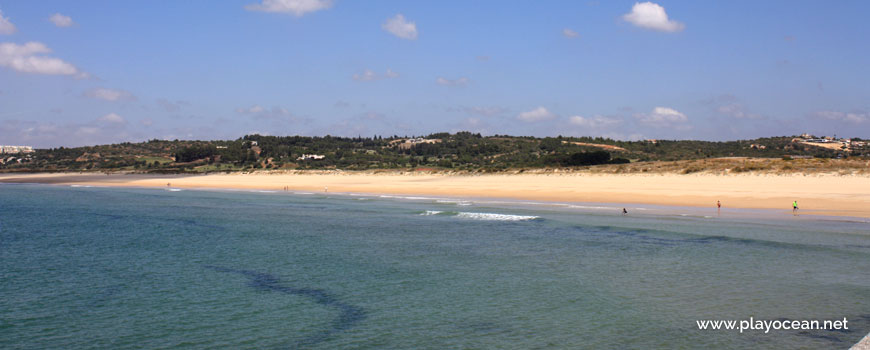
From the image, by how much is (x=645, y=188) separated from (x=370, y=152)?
285 feet

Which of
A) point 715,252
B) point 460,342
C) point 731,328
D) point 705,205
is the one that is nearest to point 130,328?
point 460,342

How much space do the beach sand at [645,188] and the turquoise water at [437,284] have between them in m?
6.29

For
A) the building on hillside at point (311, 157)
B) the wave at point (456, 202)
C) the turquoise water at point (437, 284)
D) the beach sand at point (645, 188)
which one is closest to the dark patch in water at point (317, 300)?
the turquoise water at point (437, 284)

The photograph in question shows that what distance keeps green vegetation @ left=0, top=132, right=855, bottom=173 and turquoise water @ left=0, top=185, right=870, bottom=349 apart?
172 ft

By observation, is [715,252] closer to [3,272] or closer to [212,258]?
[212,258]

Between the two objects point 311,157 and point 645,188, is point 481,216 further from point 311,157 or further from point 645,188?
point 311,157

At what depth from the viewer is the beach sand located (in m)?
32.8

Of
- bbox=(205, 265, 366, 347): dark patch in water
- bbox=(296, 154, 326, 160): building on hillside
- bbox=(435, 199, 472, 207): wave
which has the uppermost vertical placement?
bbox=(296, 154, 326, 160): building on hillside

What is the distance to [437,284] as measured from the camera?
49.4ft

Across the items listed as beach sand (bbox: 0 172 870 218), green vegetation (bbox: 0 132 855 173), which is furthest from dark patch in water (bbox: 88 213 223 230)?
green vegetation (bbox: 0 132 855 173)

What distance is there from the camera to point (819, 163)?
45812mm

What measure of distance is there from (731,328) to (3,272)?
19154mm

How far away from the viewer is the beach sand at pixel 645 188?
3278 cm

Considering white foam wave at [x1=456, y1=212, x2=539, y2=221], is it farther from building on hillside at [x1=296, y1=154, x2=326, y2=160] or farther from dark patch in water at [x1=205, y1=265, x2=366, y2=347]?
building on hillside at [x1=296, y1=154, x2=326, y2=160]
